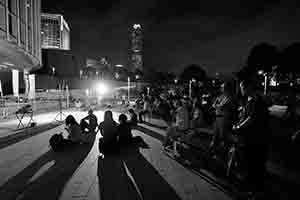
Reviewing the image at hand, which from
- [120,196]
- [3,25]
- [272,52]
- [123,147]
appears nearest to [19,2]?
[3,25]

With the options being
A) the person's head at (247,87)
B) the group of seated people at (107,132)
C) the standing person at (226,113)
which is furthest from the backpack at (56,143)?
the person's head at (247,87)

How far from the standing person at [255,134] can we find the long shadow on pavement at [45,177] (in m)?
3.54

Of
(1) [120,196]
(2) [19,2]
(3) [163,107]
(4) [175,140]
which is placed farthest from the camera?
(2) [19,2]

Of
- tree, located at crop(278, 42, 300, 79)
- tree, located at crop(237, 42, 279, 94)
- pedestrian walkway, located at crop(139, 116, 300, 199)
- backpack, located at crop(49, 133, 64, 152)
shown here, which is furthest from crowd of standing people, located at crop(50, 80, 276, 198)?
tree, located at crop(237, 42, 279, 94)

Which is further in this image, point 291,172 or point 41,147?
point 41,147

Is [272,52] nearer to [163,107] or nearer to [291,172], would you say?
[163,107]

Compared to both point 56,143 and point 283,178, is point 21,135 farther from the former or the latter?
point 283,178

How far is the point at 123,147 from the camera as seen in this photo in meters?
5.67

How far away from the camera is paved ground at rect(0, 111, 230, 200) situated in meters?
3.18

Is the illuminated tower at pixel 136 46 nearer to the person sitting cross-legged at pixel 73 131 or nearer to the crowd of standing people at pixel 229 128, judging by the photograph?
the person sitting cross-legged at pixel 73 131

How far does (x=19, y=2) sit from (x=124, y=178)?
14.4m

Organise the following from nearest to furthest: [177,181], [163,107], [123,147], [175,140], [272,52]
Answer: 1. [177,181]
2. [175,140]
3. [123,147]
4. [163,107]
5. [272,52]

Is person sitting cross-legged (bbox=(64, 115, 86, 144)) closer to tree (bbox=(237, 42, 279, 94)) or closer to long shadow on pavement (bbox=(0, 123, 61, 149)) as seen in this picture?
long shadow on pavement (bbox=(0, 123, 61, 149))

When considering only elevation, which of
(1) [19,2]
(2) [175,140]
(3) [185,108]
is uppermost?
(1) [19,2]
